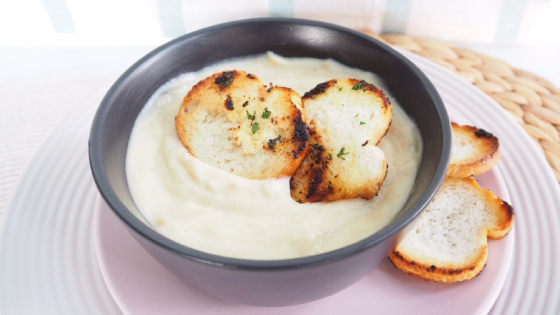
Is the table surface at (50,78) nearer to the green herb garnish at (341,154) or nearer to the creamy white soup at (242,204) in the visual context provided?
the creamy white soup at (242,204)

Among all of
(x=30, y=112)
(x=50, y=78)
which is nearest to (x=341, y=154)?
(x=30, y=112)

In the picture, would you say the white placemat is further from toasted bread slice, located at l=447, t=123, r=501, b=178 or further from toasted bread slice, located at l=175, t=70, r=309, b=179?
toasted bread slice, located at l=447, t=123, r=501, b=178

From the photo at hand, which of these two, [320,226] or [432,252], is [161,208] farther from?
[432,252]

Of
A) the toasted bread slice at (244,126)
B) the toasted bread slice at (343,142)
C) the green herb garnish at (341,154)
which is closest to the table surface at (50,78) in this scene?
the toasted bread slice at (244,126)

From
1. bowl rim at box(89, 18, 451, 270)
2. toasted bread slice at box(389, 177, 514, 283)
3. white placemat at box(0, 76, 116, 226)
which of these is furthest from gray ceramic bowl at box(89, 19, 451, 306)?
white placemat at box(0, 76, 116, 226)

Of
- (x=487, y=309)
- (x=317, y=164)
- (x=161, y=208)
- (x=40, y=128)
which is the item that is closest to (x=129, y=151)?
(x=161, y=208)

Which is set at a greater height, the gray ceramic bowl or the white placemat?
the gray ceramic bowl
